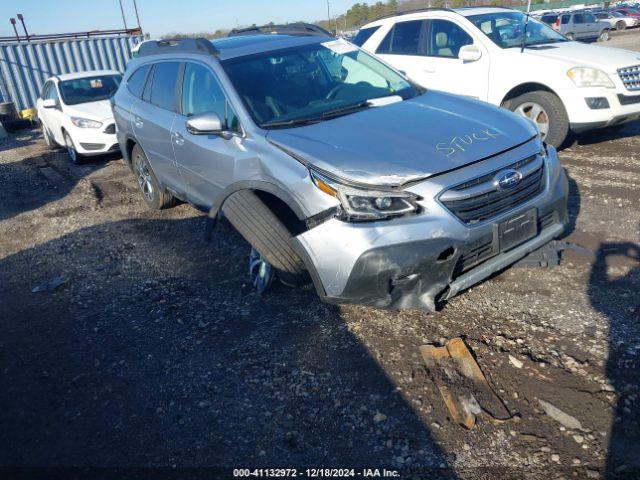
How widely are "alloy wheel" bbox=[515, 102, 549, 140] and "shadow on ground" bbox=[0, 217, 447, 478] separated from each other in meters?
4.20

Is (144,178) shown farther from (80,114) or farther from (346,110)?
(80,114)

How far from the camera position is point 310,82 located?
3930 millimetres

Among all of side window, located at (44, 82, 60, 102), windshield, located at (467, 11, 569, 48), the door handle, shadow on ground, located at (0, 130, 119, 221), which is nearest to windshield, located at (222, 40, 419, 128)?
the door handle

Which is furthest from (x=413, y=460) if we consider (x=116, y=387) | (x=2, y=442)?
(x=2, y=442)

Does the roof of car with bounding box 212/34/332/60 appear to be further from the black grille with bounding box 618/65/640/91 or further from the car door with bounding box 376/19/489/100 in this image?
the black grille with bounding box 618/65/640/91

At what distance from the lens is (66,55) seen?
15.4m

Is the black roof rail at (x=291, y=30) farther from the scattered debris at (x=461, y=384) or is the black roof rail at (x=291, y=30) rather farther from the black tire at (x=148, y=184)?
the scattered debris at (x=461, y=384)

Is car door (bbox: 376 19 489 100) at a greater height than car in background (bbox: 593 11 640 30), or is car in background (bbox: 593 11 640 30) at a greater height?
car door (bbox: 376 19 489 100)

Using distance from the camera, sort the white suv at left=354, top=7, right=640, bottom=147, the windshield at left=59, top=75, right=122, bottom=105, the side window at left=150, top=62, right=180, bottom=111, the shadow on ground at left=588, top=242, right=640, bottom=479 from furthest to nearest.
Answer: the windshield at left=59, top=75, right=122, bottom=105, the white suv at left=354, top=7, right=640, bottom=147, the side window at left=150, top=62, right=180, bottom=111, the shadow on ground at left=588, top=242, right=640, bottom=479

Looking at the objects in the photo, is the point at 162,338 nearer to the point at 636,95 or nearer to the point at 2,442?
the point at 2,442

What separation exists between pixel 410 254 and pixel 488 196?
0.61 m

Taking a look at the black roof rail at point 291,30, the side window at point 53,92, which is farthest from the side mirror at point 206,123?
the side window at point 53,92

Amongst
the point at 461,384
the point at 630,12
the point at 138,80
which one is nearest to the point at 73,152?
the point at 138,80

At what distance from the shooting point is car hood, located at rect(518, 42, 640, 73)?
5816mm
